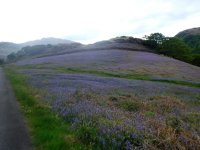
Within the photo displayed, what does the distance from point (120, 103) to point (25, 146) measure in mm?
6778

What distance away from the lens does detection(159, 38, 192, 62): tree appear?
299ft

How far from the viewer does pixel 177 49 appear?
9225 cm

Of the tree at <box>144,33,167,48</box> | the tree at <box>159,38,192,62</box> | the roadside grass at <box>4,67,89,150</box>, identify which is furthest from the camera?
the tree at <box>144,33,167,48</box>

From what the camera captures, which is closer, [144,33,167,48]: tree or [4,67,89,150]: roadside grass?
[4,67,89,150]: roadside grass

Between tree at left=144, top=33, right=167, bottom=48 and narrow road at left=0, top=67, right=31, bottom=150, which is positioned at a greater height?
narrow road at left=0, top=67, right=31, bottom=150

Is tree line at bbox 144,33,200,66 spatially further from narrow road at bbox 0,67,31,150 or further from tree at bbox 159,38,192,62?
Result: narrow road at bbox 0,67,31,150

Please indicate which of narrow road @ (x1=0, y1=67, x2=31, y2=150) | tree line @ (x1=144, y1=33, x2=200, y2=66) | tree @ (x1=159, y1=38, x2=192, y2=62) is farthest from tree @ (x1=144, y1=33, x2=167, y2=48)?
narrow road @ (x1=0, y1=67, x2=31, y2=150)

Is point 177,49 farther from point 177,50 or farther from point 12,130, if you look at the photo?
point 12,130

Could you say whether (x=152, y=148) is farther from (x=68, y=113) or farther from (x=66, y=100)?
(x=66, y=100)

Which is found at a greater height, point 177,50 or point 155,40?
point 155,40

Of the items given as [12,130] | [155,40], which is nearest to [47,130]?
[12,130]

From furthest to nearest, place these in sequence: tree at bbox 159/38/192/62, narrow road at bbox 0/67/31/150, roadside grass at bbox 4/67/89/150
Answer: tree at bbox 159/38/192/62
narrow road at bbox 0/67/31/150
roadside grass at bbox 4/67/89/150

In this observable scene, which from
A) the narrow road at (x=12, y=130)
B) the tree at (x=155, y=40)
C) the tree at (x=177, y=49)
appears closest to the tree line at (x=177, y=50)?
the tree at (x=177, y=49)

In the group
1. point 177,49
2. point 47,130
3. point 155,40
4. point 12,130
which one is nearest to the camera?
point 47,130
